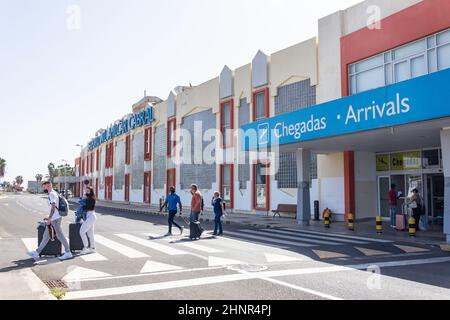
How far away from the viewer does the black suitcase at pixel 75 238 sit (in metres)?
11.2

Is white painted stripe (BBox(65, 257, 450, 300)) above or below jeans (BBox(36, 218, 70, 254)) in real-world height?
below

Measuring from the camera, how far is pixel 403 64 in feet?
60.2

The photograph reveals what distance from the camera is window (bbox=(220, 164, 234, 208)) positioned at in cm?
Result: 2986

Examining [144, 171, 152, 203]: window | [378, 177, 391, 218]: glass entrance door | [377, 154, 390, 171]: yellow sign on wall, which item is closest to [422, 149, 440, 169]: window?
[377, 154, 390, 171]: yellow sign on wall

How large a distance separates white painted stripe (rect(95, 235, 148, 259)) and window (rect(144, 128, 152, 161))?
102 feet

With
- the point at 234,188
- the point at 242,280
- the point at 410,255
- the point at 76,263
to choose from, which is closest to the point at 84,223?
the point at 76,263

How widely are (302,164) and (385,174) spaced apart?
486cm

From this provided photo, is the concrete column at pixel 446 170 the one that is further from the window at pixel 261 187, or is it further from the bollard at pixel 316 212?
the window at pixel 261 187

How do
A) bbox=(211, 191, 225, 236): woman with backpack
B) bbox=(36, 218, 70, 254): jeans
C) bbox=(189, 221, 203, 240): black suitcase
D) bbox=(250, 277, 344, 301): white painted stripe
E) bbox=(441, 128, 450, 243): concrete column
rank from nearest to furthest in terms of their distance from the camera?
1. bbox=(250, 277, 344, 301): white painted stripe
2. bbox=(36, 218, 70, 254): jeans
3. bbox=(441, 128, 450, 243): concrete column
4. bbox=(189, 221, 203, 240): black suitcase
5. bbox=(211, 191, 225, 236): woman with backpack

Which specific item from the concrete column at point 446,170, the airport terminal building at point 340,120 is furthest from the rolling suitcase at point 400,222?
the concrete column at point 446,170

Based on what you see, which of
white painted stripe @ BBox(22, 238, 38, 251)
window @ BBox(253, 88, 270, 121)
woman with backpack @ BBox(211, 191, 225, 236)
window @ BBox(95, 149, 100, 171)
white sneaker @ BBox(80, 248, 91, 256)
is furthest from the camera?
window @ BBox(95, 149, 100, 171)

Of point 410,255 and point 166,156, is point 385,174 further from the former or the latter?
point 166,156

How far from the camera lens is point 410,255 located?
36.5ft

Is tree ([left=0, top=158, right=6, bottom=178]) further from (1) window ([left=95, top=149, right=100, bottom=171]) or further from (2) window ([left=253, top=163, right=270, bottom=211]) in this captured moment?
(2) window ([left=253, top=163, right=270, bottom=211])
